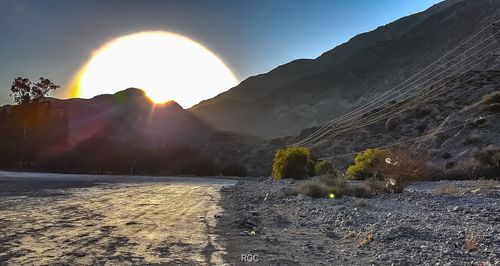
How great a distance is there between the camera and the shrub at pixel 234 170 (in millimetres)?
87669

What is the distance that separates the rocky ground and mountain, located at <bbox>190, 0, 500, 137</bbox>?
116629 mm

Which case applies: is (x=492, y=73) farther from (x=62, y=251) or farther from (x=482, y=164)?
(x=62, y=251)

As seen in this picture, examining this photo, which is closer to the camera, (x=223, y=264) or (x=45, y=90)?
(x=223, y=264)

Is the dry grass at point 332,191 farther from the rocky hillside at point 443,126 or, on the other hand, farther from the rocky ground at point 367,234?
the rocky hillside at point 443,126

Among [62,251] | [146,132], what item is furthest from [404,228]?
[146,132]

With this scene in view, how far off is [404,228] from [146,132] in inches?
5143

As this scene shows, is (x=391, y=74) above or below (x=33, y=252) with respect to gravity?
above

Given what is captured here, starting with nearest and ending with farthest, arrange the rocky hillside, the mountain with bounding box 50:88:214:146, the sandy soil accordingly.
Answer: the sandy soil
the rocky hillside
the mountain with bounding box 50:88:214:146

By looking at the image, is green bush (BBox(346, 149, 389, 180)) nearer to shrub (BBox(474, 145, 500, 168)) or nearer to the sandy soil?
shrub (BBox(474, 145, 500, 168))

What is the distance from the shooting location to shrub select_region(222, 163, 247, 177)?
87669 mm

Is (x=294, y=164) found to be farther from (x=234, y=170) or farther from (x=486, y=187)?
(x=234, y=170)

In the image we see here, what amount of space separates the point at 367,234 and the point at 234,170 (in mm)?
75344

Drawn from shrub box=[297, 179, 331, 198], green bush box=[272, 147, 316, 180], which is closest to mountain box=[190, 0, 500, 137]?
green bush box=[272, 147, 316, 180]

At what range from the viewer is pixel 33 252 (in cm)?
1055
